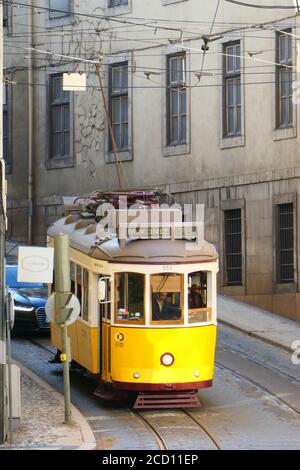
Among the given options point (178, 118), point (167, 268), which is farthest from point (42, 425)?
point (178, 118)

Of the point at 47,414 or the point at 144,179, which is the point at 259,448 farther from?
the point at 144,179

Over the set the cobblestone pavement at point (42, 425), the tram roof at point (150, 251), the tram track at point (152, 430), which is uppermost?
the tram roof at point (150, 251)

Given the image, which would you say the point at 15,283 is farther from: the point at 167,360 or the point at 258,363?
the point at 167,360

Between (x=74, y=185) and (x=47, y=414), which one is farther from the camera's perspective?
(x=74, y=185)

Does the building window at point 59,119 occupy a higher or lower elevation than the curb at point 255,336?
higher

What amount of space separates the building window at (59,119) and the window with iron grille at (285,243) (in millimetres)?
9582

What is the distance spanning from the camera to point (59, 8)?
3994 cm

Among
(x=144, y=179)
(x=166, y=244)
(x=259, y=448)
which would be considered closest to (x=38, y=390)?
(x=166, y=244)

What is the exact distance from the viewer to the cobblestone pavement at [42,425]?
18703mm

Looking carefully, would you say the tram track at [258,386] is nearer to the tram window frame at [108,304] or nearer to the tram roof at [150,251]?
the tram roof at [150,251]

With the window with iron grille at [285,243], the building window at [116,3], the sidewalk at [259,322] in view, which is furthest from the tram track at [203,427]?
the building window at [116,3]

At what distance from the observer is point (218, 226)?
3450 centimetres

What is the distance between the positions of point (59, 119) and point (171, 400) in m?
20.6

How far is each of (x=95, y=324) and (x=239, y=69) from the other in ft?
46.5
